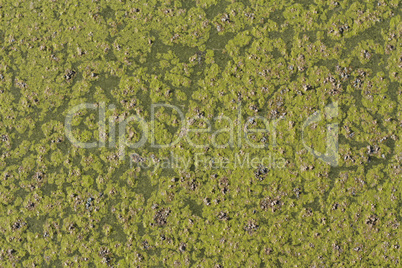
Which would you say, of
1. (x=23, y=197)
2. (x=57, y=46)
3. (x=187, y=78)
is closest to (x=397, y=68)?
(x=187, y=78)

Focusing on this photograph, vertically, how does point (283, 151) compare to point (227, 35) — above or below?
below

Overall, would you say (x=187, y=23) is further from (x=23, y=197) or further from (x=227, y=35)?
(x=23, y=197)

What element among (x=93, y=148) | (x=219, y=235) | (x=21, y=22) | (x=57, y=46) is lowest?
(x=219, y=235)

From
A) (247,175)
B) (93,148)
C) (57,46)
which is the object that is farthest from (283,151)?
(57,46)

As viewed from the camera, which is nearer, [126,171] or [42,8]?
[126,171]

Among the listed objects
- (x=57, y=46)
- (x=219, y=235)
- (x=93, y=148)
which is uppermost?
(x=57, y=46)

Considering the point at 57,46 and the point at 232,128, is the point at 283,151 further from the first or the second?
the point at 57,46
